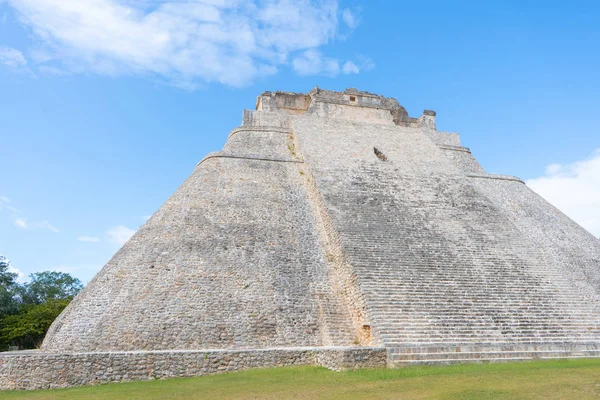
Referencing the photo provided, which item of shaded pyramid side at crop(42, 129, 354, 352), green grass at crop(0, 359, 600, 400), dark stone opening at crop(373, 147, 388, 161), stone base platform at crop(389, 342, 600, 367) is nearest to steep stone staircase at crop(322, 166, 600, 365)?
stone base platform at crop(389, 342, 600, 367)

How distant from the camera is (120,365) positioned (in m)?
7.73

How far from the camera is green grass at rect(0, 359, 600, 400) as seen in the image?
222 inches

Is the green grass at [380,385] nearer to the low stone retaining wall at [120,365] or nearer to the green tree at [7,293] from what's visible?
the low stone retaining wall at [120,365]

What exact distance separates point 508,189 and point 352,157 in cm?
573

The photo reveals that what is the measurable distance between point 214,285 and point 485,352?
5.54m

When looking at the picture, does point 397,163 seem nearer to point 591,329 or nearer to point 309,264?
point 309,264

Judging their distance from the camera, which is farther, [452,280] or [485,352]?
[452,280]

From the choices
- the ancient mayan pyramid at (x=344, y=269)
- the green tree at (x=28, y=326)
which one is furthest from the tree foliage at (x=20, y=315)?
the ancient mayan pyramid at (x=344, y=269)

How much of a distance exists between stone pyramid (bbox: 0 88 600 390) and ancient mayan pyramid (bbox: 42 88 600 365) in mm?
35

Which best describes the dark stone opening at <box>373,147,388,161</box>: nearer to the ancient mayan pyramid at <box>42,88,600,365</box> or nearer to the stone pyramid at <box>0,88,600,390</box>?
the stone pyramid at <box>0,88,600,390</box>

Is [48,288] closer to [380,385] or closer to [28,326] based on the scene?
[28,326]

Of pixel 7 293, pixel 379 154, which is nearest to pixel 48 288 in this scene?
pixel 7 293

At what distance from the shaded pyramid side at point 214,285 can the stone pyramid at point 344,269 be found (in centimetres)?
3

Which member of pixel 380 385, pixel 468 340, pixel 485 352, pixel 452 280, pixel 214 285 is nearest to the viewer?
pixel 380 385
